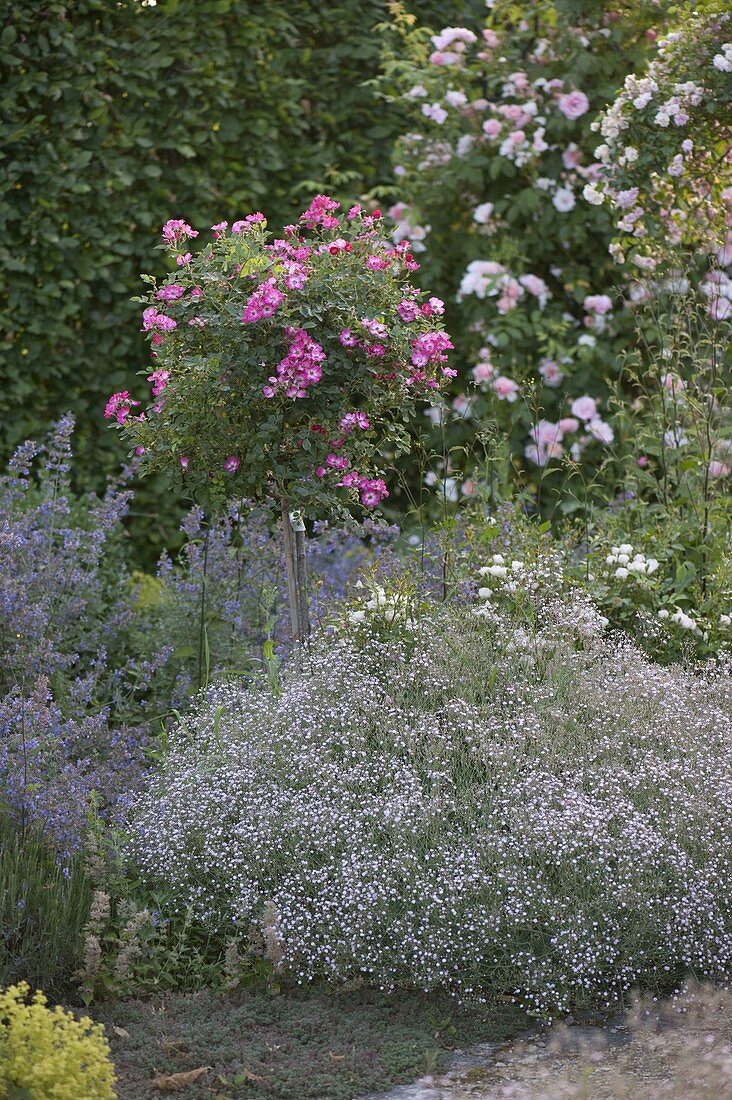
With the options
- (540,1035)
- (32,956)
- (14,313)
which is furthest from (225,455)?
(14,313)

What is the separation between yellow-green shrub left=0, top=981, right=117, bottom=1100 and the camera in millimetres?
2277

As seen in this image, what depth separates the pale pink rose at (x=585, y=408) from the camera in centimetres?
597

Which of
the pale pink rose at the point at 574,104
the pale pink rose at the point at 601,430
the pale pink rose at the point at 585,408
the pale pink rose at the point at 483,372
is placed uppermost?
the pale pink rose at the point at 574,104

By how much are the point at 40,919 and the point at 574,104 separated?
15.0ft

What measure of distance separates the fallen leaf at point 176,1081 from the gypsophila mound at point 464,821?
0.43 meters

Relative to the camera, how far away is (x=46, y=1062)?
2250mm

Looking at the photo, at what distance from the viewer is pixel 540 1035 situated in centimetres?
291

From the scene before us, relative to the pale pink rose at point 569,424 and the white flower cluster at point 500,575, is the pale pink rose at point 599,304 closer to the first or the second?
the pale pink rose at point 569,424

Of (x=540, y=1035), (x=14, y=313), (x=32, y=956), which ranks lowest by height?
(x=540, y=1035)

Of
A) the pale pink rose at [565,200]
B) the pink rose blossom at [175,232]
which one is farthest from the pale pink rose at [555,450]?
the pink rose blossom at [175,232]

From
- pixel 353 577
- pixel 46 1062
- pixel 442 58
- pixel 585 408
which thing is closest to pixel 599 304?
pixel 585 408

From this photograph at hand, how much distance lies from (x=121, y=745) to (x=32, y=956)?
851 mm

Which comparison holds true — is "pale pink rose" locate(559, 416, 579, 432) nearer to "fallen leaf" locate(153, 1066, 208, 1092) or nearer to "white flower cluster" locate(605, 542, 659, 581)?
"white flower cluster" locate(605, 542, 659, 581)

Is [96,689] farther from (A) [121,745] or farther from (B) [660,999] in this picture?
(B) [660,999]
